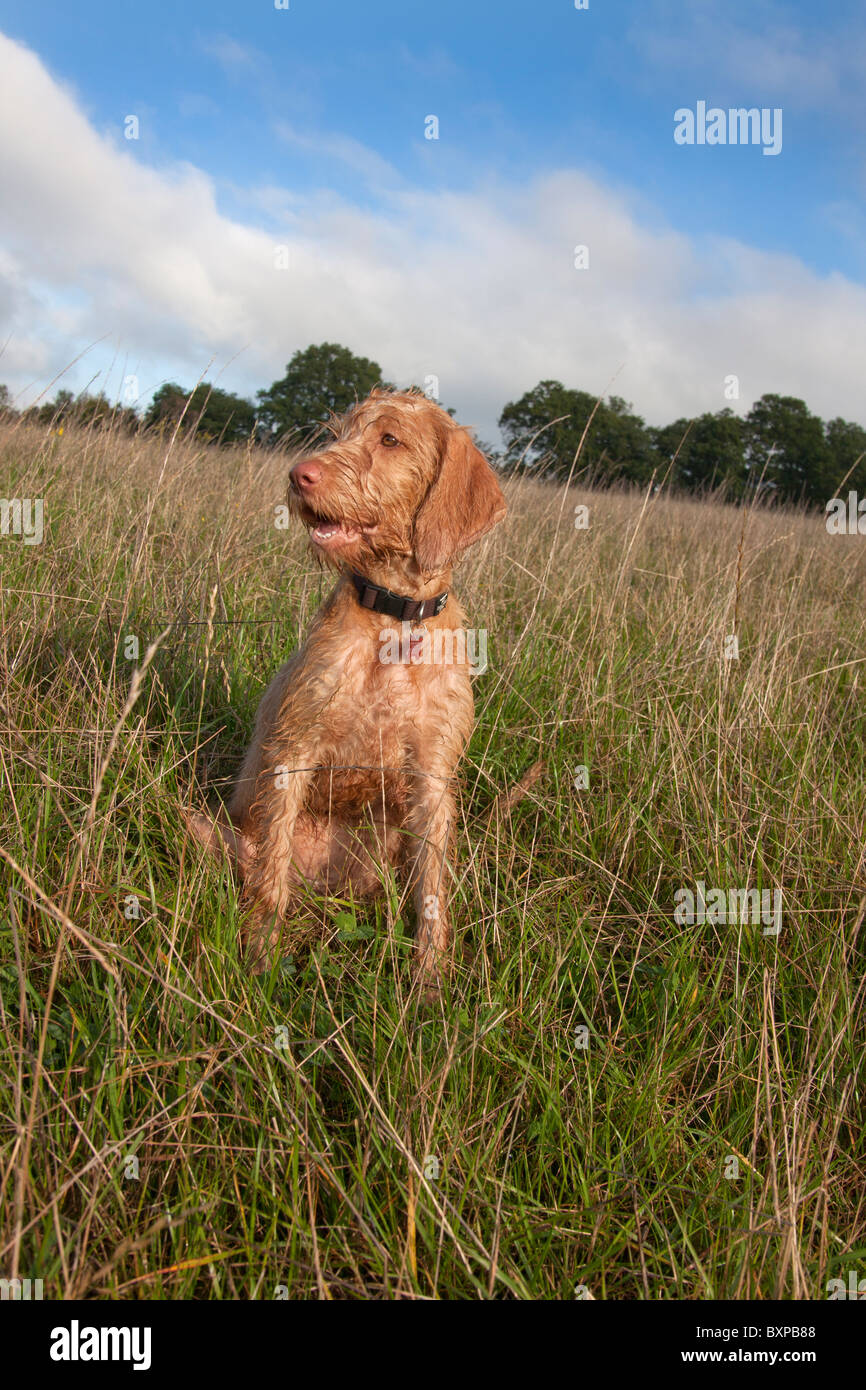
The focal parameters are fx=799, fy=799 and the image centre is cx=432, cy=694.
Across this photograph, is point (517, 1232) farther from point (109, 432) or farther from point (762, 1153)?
point (109, 432)

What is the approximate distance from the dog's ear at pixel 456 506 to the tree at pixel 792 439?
14.8 metres

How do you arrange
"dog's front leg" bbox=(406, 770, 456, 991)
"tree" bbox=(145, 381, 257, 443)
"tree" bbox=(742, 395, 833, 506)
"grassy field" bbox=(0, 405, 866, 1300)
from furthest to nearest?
"tree" bbox=(742, 395, 833, 506)
"tree" bbox=(145, 381, 257, 443)
"dog's front leg" bbox=(406, 770, 456, 991)
"grassy field" bbox=(0, 405, 866, 1300)

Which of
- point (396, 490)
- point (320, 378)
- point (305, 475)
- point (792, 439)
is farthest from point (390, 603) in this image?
point (792, 439)

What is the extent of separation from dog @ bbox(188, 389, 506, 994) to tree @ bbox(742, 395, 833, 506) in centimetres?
1493

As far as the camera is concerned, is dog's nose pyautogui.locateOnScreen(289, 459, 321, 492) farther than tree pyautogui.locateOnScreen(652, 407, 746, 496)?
No

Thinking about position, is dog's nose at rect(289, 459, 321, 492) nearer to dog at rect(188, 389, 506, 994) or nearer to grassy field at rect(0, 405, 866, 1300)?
dog at rect(188, 389, 506, 994)

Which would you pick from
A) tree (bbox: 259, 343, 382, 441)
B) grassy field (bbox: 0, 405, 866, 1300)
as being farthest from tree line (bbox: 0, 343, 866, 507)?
grassy field (bbox: 0, 405, 866, 1300)

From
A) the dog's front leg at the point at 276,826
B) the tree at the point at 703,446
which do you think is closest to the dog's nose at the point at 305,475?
the dog's front leg at the point at 276,826

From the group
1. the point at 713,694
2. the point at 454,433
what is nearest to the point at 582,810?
the point at 713,694

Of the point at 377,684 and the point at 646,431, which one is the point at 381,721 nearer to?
the point at 377,684

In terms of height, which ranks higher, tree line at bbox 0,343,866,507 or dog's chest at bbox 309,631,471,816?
tree line at bbox 0,343,866,507

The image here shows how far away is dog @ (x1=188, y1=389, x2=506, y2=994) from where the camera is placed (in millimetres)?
2588

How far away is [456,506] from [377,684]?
0.67 m
